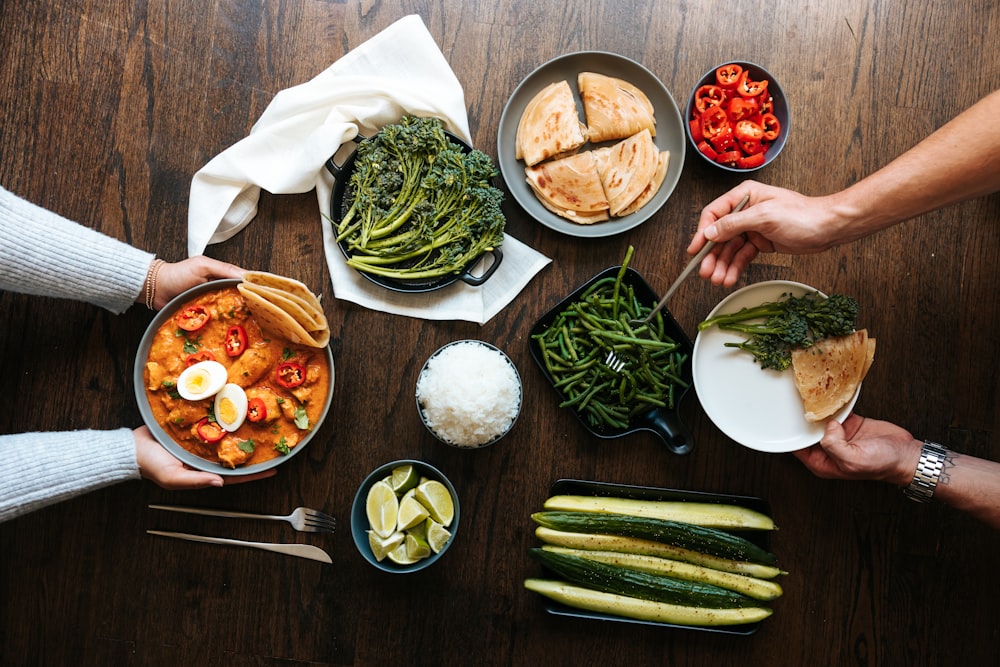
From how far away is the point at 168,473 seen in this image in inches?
77.2

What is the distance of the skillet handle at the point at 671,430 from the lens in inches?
79.9

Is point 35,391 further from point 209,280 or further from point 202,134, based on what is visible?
point 202,134

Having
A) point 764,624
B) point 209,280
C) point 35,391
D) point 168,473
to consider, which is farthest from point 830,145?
point 35,391

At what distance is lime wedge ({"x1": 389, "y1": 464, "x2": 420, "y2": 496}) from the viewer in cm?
200

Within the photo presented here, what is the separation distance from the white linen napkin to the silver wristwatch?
138 centimetres

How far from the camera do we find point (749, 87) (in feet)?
6.98

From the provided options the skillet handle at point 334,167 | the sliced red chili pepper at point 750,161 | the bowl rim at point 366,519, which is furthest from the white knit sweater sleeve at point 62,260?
the sliced red chili pepper at point 750,161

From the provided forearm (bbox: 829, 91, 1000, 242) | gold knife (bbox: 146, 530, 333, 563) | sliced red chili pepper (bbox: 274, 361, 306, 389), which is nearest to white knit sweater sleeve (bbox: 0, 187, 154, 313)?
sliced red chili pepper (bbox: 274, 361, 306, 389)

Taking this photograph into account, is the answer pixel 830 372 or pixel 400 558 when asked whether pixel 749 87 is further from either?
pixel 400 558

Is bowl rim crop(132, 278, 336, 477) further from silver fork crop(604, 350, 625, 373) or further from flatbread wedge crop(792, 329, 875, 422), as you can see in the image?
flatbread wedge crop(792, 329, 875, 422)

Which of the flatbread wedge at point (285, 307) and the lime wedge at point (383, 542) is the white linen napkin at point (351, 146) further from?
the lime wedge at point (383, 542)

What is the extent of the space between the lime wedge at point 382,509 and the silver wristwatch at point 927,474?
5.43ft

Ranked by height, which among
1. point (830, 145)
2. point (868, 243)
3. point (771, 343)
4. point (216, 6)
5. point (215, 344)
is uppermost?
point (216, 6)

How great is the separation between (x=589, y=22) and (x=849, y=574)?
7.03ft
